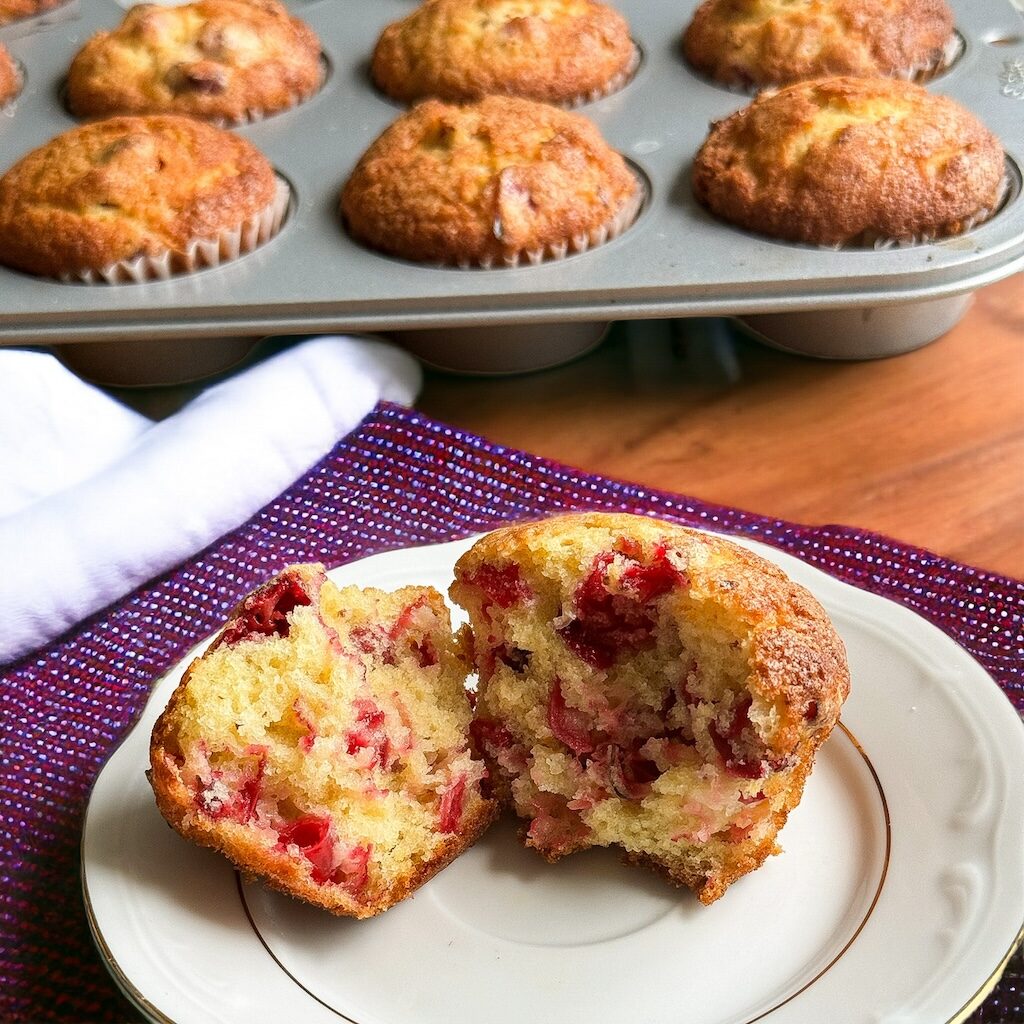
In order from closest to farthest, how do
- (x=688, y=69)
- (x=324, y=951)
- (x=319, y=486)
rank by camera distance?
(x=324, y=951) → (x=319, y=486) → (x=688, y=69)

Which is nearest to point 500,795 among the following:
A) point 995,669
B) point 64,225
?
point 995,669

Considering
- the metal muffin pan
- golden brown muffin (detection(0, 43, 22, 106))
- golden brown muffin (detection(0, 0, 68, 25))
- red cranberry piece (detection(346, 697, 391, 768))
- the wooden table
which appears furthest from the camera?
golden brown muffin (detection(0, 0, 68, 25))

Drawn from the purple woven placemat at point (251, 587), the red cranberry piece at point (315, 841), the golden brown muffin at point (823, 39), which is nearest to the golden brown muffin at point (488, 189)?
the purple woven placemat at point (251, 587)

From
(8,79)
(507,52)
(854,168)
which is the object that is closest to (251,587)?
(854,168)

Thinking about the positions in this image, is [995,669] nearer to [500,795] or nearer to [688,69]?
[500,795]

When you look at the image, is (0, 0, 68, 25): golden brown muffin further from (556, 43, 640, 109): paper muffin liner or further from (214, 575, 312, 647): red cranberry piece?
(214, 575, 312, 647): red cranberry piece

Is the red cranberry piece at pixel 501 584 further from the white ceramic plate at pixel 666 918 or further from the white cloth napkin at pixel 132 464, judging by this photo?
the white cloth napkin at pixel 132 464

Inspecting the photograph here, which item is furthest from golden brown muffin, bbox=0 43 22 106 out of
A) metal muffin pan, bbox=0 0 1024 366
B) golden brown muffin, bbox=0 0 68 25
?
metal muffin pan, bbox=0 0 1024 366
